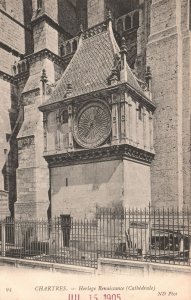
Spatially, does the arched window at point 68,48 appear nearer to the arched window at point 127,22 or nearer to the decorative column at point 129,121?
the arched window at point 127,22

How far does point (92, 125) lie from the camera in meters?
13.4

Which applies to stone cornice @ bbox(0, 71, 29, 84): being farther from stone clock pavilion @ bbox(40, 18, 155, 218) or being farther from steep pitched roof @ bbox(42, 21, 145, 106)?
stone clock pavilion @ bbox(40, 18, 155, 218)

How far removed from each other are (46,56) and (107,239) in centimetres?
1128

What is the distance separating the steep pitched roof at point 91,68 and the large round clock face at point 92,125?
2.45 feet

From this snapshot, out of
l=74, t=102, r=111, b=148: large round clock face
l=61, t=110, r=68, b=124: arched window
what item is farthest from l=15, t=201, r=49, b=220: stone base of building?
l=61, t=110, r=68, b=124: arched window

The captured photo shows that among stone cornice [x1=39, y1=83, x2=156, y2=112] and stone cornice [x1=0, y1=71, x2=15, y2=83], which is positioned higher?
stone cornice [x1=0, y1=71, x2=15, y2=83]

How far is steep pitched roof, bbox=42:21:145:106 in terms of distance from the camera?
1357 cm

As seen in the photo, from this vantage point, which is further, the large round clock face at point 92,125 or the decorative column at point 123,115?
the large round clock face at point 92,125

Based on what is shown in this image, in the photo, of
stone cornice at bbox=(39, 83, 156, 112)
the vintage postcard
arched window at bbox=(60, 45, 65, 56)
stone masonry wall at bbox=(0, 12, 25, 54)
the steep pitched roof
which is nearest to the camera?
the vintage postcard

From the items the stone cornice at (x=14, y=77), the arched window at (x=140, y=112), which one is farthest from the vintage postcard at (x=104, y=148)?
the stone cornice at (x=14, y=77)

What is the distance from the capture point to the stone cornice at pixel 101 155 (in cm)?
1236

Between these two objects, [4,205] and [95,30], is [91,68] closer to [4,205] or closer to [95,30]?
[95,30]

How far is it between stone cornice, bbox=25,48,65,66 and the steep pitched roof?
2368 millimetres

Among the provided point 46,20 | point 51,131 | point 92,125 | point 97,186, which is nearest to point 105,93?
point 92,125
